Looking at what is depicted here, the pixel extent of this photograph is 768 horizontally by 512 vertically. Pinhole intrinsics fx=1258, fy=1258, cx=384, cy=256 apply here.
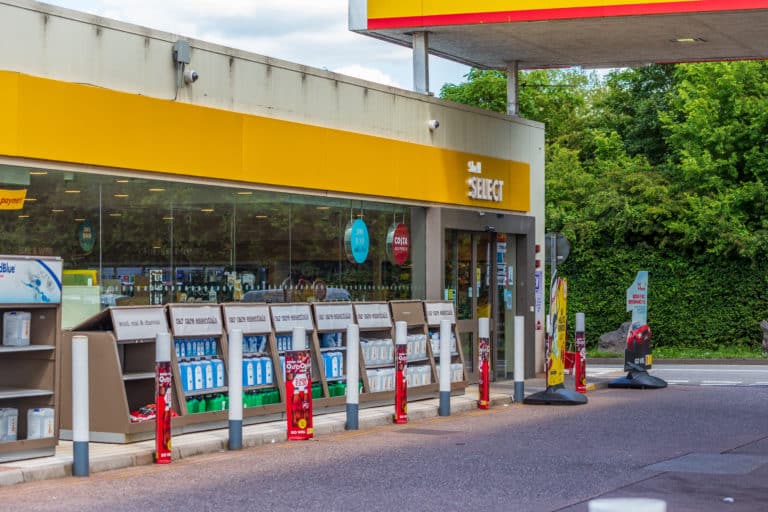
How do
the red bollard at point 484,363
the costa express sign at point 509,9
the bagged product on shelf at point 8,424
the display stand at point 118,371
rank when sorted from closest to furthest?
the bagged product on shelf at point 8,424 < the display stand at point 118,371 < the red bollard at point 484,363 < the costa express sign at point 509,9

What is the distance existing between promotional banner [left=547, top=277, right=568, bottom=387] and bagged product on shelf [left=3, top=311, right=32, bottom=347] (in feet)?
28.5

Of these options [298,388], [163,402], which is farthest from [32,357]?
[298,388]

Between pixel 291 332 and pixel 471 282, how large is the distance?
6.57 metres

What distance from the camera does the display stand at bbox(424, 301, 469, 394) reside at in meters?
19.2

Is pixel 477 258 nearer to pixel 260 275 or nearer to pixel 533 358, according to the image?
pixel 533 358

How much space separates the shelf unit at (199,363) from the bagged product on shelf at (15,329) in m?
2.29

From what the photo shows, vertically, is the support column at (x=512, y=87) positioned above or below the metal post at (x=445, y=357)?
above

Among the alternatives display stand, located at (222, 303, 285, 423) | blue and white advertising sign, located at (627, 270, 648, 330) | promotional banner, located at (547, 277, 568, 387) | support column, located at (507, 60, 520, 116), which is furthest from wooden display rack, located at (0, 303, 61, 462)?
support column, located at (507, 60, 520, 116)

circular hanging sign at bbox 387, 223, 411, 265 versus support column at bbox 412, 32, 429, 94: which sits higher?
support column at bbox 412, 32, 429, 94

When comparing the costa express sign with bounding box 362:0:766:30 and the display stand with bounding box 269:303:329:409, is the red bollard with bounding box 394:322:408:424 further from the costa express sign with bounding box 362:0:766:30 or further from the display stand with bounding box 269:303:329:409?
the costa express sign with bounding box 362:0:766:30

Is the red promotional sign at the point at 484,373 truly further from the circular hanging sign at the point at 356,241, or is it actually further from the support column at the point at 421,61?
the support column at the point at 421,61

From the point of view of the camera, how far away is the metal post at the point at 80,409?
1120 cm

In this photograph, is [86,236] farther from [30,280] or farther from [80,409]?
[80,409]

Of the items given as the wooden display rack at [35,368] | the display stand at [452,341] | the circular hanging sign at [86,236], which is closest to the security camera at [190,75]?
the circular hanging sign at [86,236]
